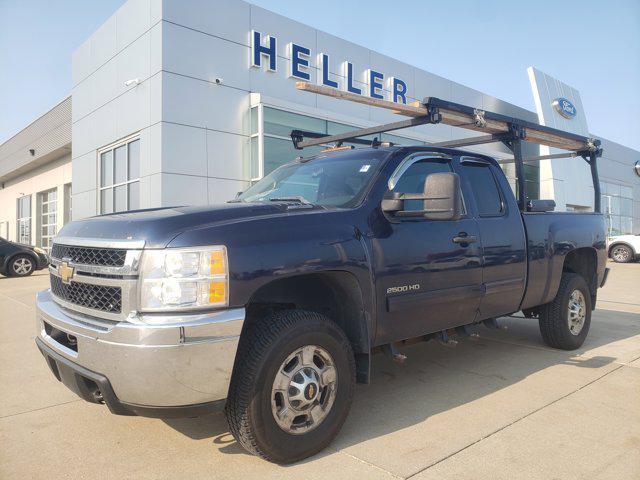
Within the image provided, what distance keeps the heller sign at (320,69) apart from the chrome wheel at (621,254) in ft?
35.0

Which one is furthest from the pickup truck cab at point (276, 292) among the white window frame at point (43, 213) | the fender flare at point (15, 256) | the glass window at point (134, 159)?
the white window frame at point (43, 213)

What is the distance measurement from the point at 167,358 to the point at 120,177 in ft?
48.3

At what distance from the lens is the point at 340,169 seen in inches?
156

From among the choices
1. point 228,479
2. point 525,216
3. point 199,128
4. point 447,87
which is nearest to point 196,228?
point 228,479

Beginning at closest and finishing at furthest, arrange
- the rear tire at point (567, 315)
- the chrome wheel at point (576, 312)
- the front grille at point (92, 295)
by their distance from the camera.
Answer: the front grille at point (92, 295) < the rear tire at point (567, 315) < the chrome wheel at point (576, 312)

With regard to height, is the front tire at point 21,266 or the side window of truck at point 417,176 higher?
the side window of truck at point 417,176

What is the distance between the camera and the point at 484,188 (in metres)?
4.64

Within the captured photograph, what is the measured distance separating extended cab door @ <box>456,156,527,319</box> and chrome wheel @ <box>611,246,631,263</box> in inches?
730

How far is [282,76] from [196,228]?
549 inches

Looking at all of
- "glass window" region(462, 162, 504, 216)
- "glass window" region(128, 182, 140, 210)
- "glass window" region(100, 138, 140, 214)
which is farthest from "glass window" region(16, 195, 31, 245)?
"glass window" region(462, 162, 504, 216)

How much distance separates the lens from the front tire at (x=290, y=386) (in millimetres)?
2738

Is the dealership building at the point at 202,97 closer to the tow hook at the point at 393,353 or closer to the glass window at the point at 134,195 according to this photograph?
the glass window at the point at 134,195

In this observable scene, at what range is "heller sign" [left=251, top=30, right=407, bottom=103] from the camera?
15.1 m

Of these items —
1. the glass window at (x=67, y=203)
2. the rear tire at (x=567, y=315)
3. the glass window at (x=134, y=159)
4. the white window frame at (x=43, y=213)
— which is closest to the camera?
the rear tire at (x=567, y=315)
